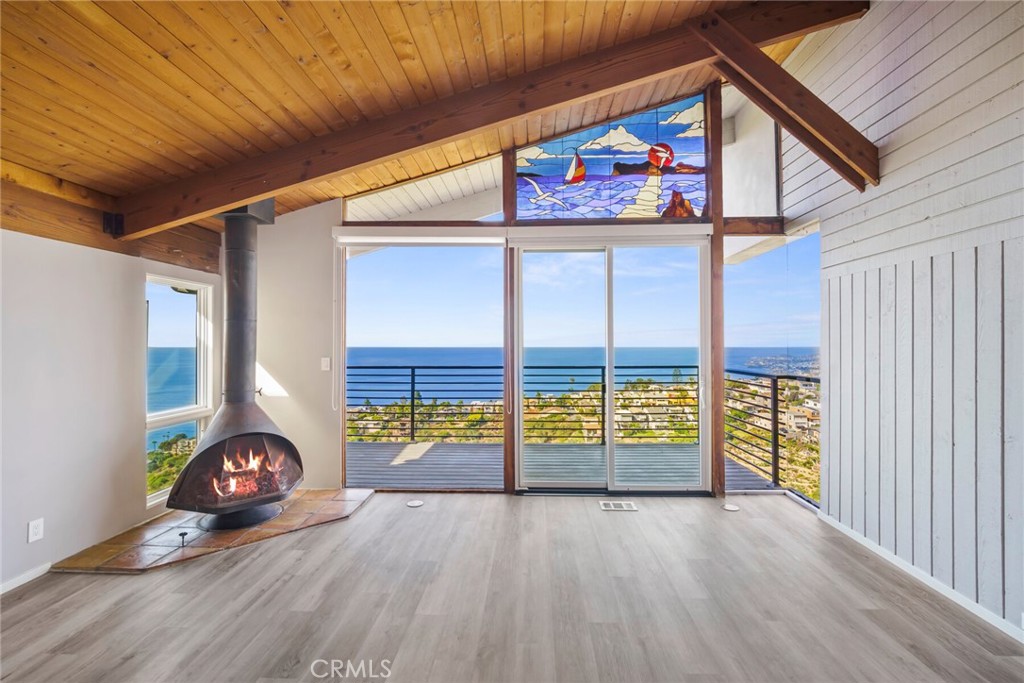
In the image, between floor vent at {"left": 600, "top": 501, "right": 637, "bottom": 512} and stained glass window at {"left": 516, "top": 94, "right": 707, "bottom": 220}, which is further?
stained glass window at {"left": 516, "top": 94, "right": 707, "bottom": 220}

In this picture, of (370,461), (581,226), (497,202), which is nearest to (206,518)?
(370,461)

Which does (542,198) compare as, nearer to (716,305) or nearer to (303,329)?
(716,305)

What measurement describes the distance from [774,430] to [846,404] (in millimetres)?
1206

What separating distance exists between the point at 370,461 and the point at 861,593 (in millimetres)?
4372

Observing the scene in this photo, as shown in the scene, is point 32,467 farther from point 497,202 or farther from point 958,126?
point 958,126

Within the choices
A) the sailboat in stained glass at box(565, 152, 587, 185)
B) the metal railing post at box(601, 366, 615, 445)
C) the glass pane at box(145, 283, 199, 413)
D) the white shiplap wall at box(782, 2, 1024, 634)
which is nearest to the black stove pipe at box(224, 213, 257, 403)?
the glass pane at box(145, 283, 199, 413)

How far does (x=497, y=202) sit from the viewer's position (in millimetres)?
4117

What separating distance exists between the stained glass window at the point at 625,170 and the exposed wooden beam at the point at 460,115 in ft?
3.27

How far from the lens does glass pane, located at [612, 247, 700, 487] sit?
405 centimetres

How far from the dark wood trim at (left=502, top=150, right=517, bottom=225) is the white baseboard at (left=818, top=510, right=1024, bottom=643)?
3.52m

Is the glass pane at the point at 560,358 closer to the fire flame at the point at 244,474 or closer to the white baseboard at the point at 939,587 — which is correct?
the white baseboard at the point at 939,587

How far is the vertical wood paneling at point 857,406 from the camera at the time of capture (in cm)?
305

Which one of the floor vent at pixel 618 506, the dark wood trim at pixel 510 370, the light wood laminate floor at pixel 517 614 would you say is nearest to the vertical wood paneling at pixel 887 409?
the light wood laminate floor at pixel 517 614

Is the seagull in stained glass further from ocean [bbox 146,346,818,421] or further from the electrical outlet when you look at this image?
the electrical outlet
